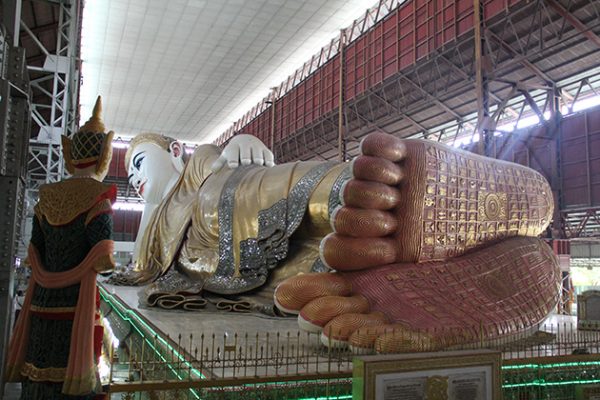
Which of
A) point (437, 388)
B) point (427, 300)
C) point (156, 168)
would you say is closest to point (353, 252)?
point (427, 300)

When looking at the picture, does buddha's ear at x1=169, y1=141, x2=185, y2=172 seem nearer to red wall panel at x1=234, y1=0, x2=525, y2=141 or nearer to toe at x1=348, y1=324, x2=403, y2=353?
red wall panel at x1=234, y1=0, x2=525, y2=141

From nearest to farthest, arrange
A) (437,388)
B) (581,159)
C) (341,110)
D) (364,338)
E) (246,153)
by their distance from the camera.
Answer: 1. (437,388)
2. (364,338)
3. (246,153)
4. (581,159)
5. (341,110)

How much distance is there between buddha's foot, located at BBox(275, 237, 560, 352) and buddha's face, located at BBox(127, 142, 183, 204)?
15.2 feet

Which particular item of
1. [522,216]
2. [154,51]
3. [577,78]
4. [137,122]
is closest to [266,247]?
[522,216]

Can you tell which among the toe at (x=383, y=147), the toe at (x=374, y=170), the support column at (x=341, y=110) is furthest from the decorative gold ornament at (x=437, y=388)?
the support column at (x=341, y=110)

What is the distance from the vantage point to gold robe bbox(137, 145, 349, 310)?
434 centimetres

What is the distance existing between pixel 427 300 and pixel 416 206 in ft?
1.91

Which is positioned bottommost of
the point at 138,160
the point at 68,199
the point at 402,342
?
the point at 402,342

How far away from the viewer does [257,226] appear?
4.57 metres

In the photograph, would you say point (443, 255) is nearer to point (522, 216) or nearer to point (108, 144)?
point (522, 216)

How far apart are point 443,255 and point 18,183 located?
8.02 feet

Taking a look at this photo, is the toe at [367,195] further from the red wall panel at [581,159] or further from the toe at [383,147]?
the red wall panel at [581,159]

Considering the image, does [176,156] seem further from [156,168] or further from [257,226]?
[257,226]

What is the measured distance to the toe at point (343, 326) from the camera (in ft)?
8.57
